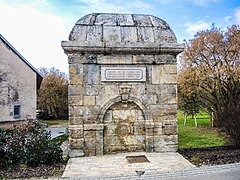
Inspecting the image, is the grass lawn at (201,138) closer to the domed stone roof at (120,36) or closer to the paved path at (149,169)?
the paved path at (149,169)

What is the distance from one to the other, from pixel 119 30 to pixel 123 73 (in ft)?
4.20

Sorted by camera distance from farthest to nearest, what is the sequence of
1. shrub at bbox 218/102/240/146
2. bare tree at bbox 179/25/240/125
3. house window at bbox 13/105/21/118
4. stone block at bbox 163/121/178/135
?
house window at bbox 13/105/21/118 → bare tree at bbox 179/25/240/125 → shrub at bbox 218/102/240/146 → stone block at bbox 163/121/178/135

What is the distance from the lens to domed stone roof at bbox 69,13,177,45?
679 centimetres

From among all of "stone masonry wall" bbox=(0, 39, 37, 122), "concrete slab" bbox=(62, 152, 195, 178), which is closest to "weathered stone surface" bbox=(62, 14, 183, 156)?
"concrete slab" bbox=(62, 152, 195, 178)

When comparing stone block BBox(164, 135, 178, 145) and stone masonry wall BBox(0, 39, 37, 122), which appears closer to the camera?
stone block BBox(164, 135, 178, 145)

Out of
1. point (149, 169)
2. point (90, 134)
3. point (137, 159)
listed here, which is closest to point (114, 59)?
point (90, 134)

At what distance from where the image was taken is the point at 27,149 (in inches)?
241

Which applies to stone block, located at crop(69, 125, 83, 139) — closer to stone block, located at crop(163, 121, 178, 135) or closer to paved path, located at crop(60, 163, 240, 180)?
paved path, located at crop(60, 163, 240, 180)

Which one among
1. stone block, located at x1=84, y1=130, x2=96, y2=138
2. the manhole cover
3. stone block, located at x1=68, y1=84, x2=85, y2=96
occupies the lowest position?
the manhole cover

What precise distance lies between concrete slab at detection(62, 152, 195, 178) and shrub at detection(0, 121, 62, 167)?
22.9 inches

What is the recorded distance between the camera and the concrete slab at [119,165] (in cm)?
522

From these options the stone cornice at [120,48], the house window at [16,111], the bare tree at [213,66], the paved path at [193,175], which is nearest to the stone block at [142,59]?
the stone cornice at [120,48]

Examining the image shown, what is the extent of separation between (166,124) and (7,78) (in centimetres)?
1457

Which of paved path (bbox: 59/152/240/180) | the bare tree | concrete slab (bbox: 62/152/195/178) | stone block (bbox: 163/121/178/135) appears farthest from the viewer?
the bare tree
